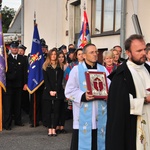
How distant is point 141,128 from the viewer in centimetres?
357

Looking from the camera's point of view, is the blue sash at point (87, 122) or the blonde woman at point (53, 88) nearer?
the blue sash at point (87, 122)

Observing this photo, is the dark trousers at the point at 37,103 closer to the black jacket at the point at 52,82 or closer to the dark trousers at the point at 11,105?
the dark trousers at the point at 11,105

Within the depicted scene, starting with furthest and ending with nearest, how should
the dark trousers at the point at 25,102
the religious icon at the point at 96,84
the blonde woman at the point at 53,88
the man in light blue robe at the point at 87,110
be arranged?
the dark trousers at the point at 25,102
the blonde woman at the point at 53,88
the man in light blue robe at the point at 87,110
the religious icon at the point at 96,84

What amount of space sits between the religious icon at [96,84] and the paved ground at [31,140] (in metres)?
2.16

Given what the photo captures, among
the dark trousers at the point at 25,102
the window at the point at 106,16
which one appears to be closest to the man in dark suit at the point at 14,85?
the dark trousers at the point at 25,102

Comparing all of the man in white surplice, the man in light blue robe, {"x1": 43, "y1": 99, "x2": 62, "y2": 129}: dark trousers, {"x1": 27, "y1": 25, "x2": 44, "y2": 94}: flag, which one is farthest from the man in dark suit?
the man in white surplice

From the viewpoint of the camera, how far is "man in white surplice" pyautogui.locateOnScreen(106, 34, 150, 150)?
138 inches

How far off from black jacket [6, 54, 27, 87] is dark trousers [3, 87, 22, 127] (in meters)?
0.16

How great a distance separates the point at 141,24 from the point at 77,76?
5431 millimetres

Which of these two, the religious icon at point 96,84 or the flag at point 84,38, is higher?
the flag at point 84,38

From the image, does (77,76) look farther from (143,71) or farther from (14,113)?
(14,113)

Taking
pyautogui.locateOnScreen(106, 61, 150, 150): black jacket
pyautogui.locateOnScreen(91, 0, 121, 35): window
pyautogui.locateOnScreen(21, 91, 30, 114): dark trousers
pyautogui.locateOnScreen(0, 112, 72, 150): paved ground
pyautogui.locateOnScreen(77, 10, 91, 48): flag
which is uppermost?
pyautogui.locateOnScreen(91, 0, 121, 35): window

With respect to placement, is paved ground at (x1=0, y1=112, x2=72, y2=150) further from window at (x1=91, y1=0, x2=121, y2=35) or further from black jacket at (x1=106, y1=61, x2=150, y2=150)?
window at (x1=91, y1=0, x2=121, y2=35)

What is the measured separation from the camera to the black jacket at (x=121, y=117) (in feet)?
11.5
